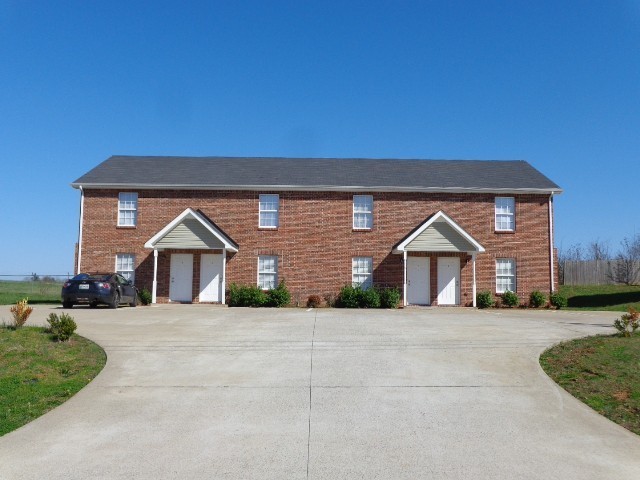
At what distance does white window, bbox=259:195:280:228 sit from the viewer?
27562mm

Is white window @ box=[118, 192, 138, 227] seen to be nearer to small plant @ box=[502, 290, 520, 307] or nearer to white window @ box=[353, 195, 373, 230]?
white window @ box=[353, 195, 373, 230]

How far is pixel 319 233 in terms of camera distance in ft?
89.7

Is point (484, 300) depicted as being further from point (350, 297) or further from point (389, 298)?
point (350, 297)

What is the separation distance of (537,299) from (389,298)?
7.36 m

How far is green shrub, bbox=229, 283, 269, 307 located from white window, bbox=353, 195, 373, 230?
572 cm

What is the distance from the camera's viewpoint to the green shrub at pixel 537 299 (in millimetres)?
26875

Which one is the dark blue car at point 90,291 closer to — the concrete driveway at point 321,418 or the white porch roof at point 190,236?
the white porch roof at point 190,236

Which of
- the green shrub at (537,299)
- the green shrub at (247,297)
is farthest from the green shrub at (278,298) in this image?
the green shrub at (537,299)

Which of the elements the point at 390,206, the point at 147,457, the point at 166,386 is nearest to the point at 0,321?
the point at 166,386

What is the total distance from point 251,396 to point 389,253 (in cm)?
1910

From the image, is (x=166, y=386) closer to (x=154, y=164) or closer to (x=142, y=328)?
(x=142, y=328)

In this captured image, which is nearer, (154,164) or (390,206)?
(390,206)

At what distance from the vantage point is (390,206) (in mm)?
27578

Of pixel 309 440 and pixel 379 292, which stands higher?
pixel 379 292
